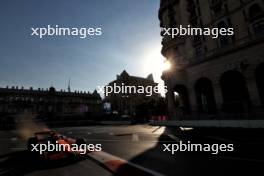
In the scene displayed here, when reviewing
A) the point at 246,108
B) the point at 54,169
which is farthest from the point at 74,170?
the point at 246,108

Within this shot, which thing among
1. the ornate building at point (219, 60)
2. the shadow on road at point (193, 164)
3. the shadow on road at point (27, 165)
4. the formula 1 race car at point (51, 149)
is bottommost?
the shadow on road at point (193, 164)

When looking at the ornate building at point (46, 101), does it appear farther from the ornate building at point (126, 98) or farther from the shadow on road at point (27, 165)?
the shadow on road at point (27, 165)

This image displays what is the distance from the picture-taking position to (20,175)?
23.8 ft

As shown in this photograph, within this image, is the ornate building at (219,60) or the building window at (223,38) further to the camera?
the building window at (223,38)

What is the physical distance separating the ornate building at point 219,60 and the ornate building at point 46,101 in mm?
75931

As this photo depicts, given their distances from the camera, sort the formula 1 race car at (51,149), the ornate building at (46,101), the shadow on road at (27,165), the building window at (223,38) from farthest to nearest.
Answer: the ornate building at (46,101) < the building window at (223,38) < the formula 1 race car at (51,149) < the shadow on road at (27,165)

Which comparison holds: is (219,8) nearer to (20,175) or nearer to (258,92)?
(258,92)

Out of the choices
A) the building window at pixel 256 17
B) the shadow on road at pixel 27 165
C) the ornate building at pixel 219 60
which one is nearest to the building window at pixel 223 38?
the ornate building at pixel 219 60

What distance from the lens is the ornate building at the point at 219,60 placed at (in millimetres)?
21617

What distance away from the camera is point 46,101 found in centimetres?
9150

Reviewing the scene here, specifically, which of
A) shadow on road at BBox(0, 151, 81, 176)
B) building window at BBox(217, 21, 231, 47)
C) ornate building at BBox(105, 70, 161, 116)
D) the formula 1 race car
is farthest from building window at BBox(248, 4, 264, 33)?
ornate building at BBox(105, 70, 161, 116)

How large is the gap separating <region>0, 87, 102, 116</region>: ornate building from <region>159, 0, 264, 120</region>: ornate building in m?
75.9

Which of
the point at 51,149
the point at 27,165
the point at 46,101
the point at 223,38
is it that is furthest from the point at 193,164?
the point at 46,101

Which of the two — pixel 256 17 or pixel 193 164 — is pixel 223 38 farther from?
pixel 193 164
